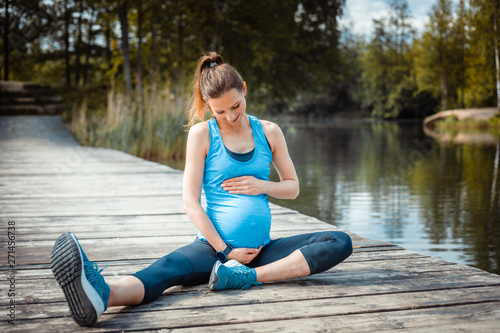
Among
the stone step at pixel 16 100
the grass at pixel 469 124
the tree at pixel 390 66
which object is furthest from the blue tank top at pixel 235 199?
the tree at pixel 390 66

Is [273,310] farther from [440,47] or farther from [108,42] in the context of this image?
[440,47]

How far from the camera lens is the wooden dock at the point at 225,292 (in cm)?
153

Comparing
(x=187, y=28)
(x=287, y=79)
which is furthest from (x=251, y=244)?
(x=287, y=79)

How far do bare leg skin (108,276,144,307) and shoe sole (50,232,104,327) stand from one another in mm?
101

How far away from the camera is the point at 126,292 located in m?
1.65

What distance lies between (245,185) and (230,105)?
0.33m

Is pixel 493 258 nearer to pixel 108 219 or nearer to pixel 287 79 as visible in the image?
pixel 108 219

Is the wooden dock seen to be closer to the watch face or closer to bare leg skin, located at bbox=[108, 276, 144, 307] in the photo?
bare leg skin, located at bbox=[108, 276, 144, 307]

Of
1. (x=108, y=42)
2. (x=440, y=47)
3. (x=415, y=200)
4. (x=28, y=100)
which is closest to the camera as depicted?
(x=415, y=200)

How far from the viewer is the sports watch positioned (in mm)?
1967

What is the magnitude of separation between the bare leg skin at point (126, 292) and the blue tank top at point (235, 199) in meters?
0.45

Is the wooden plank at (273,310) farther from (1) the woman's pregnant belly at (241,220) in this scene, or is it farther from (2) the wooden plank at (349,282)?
(1) the woman's pregnant belly at (241,220)

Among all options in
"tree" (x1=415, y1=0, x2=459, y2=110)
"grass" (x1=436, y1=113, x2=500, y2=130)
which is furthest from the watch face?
"tree" (x1=415, y1=0, x2=459, y2=110)

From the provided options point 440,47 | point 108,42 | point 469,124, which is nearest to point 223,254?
point 108,42
